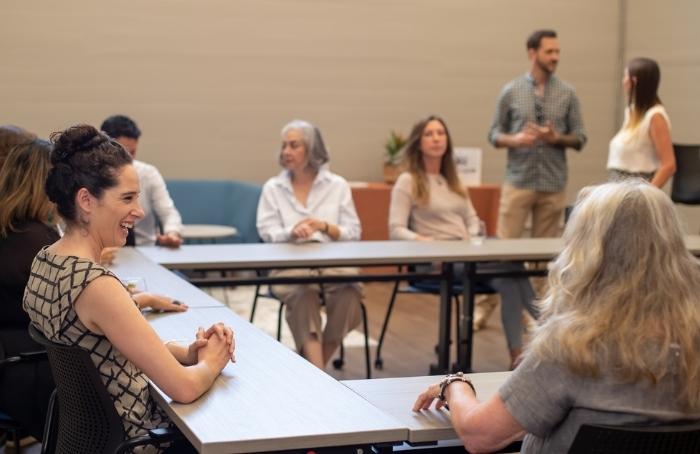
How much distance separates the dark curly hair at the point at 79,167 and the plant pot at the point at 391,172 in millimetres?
6124

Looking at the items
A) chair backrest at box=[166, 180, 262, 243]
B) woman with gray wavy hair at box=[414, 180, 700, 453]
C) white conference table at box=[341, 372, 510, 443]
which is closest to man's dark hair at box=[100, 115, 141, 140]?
chair backrest at box=[166, 180, 262, 243]

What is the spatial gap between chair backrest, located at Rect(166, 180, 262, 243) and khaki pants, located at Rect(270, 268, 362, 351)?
261 cm

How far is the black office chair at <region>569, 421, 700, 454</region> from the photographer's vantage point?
1.88m

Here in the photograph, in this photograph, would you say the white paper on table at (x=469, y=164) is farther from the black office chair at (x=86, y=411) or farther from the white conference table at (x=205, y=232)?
the black office chair at (x=86, y=411)

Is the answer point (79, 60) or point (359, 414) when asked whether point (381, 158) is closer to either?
point (79, 60)

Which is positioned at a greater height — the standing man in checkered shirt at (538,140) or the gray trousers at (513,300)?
the standing man in checkered shirt at (538,140)

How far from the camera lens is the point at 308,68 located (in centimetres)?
864

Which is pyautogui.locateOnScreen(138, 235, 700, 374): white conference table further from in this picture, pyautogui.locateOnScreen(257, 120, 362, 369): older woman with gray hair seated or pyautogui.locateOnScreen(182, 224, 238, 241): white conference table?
pyautogui.locateOnScreen(182, 224, 238, 241): white conference table

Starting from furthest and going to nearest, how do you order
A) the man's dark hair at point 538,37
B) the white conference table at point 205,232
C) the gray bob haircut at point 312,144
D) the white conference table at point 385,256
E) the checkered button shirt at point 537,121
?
the white conference table at point 205,232, the checkered button shirt at point 537,121, the man's dark hair at point 538,37, the gray bob haircut at point 312,144, the white conference table at point 385,256

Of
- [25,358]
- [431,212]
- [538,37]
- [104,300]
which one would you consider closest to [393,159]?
[538,37]

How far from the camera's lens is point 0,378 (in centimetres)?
314

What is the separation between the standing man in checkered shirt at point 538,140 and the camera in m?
6.91

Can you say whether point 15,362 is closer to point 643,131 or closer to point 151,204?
point 151,204

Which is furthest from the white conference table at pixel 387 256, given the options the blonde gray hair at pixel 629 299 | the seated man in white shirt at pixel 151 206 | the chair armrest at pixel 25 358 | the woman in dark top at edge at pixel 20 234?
the blonde gray hair at pixel 629 299
